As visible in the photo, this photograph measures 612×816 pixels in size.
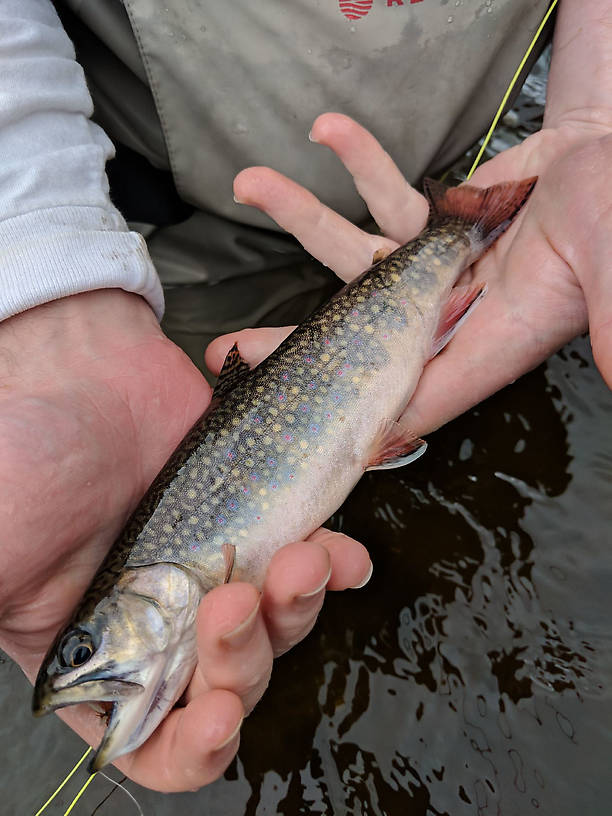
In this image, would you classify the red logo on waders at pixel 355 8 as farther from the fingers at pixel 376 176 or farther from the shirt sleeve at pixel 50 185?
the shirt sleeve at pixel 50 185

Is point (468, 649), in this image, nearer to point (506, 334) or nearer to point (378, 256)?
point (506, 334)

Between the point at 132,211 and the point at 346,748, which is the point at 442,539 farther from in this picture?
the point at 132,211

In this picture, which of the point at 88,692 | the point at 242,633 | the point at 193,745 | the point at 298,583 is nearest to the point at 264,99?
the point at 298,583

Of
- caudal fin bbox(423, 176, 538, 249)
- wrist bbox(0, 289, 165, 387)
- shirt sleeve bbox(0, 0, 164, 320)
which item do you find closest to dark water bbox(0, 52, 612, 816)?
caudal fin bbox(423, 176, 538, 249)

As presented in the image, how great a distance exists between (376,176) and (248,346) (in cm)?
98

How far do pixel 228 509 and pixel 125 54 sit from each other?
2238 mm

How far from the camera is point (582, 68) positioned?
2947 millimetres

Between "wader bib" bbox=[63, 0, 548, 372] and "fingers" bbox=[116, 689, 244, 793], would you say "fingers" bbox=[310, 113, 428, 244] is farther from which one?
"fingers" bbox=[116, 689, 244, 793]

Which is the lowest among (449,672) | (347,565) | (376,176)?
(449,672)

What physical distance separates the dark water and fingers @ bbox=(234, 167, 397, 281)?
101 centimetres

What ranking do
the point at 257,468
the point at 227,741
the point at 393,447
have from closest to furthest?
the point at 227,741, the point at 257,468, the point at 393,447

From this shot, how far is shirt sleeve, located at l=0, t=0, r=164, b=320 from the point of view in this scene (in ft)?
7.52

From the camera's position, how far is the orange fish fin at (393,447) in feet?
7.40

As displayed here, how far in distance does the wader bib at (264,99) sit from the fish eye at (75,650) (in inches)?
72.1
